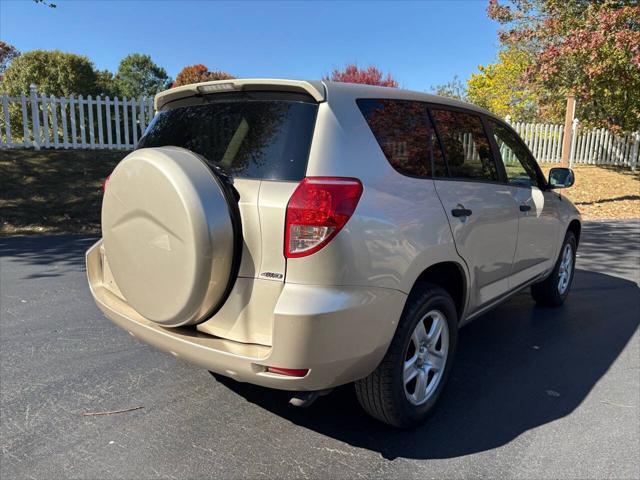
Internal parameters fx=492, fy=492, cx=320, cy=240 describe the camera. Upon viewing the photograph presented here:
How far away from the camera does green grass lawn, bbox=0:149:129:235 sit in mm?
8617

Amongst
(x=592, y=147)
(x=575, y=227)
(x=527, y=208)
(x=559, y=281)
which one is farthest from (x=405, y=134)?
(x=592, y=147)

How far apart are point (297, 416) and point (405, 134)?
70.0 inches

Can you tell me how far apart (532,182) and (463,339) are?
1468mm

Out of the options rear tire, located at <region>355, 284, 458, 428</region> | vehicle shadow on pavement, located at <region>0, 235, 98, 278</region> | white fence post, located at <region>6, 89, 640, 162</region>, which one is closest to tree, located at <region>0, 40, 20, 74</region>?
white fence post, located at <region>6, 89, 640, 162</region>

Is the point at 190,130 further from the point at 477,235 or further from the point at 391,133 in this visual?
the point at 477,235

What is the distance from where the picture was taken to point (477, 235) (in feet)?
10.3

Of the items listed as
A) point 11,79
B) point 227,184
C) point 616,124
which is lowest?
point 227,184

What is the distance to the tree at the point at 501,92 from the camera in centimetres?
2720

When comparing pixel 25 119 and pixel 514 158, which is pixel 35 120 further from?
pixel 514 158

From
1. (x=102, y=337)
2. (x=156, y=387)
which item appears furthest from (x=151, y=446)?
(x=102, y=337)

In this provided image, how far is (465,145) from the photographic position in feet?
11.0

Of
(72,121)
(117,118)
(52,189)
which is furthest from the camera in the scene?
(117,118)

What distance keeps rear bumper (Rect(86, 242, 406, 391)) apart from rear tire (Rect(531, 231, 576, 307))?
3.09 metres

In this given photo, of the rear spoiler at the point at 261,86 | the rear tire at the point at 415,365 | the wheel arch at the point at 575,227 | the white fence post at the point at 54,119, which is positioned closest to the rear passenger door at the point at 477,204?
the rear tire at the point at 415,365
